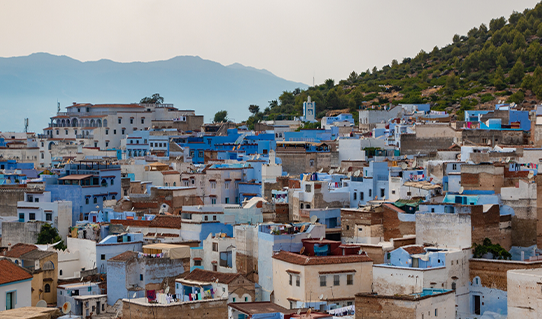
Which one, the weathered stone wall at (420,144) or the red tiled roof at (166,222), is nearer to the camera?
the red tiled roof at (166,222)

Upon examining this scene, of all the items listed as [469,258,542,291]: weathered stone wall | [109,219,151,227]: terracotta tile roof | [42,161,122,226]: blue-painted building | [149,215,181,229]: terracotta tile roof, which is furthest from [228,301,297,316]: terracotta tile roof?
[42,161,122,226]: blue-painted building

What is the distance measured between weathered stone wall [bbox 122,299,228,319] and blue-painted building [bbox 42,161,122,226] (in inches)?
579

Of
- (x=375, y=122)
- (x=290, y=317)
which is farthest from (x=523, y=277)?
(x=375, y=122)

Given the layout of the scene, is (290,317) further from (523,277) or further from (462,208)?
(462,208)

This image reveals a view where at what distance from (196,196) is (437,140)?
46.3 feet

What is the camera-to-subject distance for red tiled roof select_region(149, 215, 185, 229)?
32562 mm

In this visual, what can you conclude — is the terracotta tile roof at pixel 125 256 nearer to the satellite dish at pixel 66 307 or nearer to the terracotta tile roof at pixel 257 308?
the satellite dish at pixel 66 307

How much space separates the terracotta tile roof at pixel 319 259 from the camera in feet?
82.2

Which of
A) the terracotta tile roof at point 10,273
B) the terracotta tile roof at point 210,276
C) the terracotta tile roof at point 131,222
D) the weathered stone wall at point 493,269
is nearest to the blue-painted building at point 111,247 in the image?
the terracotta tile roof at point 131,222

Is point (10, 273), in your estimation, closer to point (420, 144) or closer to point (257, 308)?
point (257, 308)

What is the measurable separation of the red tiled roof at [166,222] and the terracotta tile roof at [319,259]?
7487mm

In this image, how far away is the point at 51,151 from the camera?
56219mm

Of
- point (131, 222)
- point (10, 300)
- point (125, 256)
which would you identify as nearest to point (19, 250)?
point (125, 256)

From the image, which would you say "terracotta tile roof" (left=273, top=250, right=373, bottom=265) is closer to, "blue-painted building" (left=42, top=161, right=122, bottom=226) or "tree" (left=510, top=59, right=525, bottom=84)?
"blue-painted building" (left=42, top=161, right=122, bottom=226)
